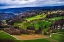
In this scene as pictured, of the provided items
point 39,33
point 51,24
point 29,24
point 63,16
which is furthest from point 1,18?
point 63,16

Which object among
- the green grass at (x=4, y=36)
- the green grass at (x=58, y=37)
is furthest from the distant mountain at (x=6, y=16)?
the green grass at (x=58, y=37)

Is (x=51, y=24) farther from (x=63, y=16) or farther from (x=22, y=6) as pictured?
(x=22, y=6)

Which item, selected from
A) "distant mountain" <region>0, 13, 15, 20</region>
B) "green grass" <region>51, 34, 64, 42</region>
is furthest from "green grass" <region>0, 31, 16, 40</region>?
"green grass" <region>51, 34, 64, 42</region>

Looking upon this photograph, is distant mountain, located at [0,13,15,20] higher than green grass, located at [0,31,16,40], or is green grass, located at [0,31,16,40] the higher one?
distant mountain, located at [0,13,15,20]

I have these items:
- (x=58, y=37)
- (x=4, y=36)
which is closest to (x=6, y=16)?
(x=4, y=36)

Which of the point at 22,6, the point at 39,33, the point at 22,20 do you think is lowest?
the point at 39,33

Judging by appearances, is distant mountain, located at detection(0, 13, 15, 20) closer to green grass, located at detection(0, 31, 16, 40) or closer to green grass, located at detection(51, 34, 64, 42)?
green grass, located at detection(0, 31, 16, 40)

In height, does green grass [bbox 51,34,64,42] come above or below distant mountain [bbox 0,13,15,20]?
A: below

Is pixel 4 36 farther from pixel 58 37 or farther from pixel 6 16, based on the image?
pixel 58 37

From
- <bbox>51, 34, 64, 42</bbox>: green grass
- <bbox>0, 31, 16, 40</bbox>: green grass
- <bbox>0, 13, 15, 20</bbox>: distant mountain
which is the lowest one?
<bbox>51, 34, 64, 42</bbox>: green grass

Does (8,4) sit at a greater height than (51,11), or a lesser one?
greater

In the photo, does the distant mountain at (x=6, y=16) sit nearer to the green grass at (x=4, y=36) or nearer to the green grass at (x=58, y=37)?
the green grass at (x=4, y=36)
